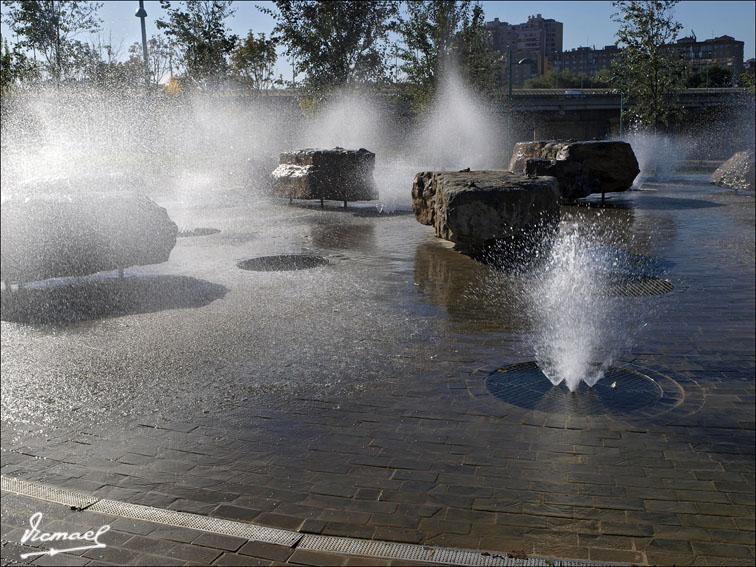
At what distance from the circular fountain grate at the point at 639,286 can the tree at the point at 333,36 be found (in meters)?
25.7

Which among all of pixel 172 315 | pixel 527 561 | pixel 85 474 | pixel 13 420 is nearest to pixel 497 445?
pixel 527 561

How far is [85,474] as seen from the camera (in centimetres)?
383

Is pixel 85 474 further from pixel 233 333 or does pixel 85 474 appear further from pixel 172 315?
pixel 172 315

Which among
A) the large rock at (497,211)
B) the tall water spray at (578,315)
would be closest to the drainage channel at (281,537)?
the tall water spray at (578,315)

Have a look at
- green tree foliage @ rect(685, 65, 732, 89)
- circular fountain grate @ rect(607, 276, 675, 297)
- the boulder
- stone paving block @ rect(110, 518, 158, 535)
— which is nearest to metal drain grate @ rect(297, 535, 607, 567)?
stone paving block @ rect(110, 518, 158, 535)

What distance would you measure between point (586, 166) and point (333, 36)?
59.1ft

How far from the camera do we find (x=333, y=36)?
31.5 metres

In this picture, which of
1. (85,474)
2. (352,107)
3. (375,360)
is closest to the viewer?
(85,474)

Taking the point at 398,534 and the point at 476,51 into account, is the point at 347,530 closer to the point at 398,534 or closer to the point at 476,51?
the point at 398,534

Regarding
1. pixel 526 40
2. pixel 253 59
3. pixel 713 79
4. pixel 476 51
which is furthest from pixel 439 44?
pixel 713 79

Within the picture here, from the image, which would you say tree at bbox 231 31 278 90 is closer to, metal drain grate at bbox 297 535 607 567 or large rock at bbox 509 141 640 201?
large rock at bbox 509 141 640 201

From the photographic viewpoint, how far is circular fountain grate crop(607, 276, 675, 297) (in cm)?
743

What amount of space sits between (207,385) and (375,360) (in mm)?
1215

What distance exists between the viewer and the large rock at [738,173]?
18.7 m
